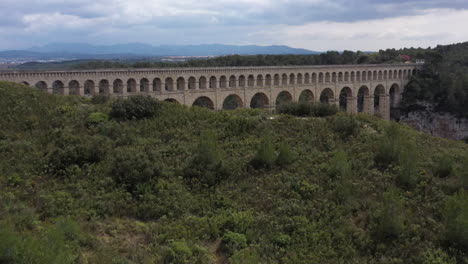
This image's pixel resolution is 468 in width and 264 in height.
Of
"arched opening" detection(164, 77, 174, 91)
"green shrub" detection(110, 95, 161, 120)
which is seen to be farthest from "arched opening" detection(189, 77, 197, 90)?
"green shrub" detection(110, 95, 161, 120)

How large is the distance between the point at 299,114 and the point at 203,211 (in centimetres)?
1303

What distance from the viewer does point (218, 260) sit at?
11719 millimetres

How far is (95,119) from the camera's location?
21.2 meters

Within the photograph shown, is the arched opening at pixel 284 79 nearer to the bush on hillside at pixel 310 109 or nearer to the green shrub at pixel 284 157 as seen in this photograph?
the bush on hillside at pixel 310 109

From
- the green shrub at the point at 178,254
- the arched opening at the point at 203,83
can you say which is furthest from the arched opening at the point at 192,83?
the green shrub at the point at 178,254

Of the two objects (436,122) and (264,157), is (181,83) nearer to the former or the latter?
(264,157)

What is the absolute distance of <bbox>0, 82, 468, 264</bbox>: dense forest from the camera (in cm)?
1155

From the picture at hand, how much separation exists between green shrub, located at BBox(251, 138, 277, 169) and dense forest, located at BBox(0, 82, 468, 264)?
46 mm

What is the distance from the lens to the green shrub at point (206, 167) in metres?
15.9

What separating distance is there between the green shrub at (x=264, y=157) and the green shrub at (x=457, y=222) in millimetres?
6992

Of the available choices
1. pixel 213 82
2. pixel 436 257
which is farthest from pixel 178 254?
pixel 213 82

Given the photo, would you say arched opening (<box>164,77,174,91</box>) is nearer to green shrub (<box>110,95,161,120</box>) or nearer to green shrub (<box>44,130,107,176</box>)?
green shrub (<box>110,95,161,120</box>)

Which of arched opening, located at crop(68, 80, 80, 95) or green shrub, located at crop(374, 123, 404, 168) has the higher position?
arched opening, located at crop(68, 80, 80, 95)

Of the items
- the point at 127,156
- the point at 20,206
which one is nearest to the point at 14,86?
the point at 127,156
